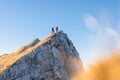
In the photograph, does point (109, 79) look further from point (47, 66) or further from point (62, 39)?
point (62, 39)

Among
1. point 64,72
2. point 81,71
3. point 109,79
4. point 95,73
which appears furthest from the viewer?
point 81,71

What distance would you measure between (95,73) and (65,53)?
15286mm

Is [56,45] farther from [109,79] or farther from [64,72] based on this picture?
[109,79]

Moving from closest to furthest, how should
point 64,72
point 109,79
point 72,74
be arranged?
point 109,79
point 64,72
point 72,74

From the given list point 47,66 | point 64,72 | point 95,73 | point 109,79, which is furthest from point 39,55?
point 109,79

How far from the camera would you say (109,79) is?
52.6 m

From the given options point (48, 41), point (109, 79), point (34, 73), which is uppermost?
point (48, 41)

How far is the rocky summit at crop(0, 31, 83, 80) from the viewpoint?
67.4 metres

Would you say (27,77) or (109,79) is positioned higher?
(27,77)

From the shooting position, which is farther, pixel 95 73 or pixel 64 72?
pixel 64 72

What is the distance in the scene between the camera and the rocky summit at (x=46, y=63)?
221 ft

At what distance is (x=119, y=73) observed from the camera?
→ 54.5 m

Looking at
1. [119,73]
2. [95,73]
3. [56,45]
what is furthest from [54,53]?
[119,73]

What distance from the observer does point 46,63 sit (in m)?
68.9
